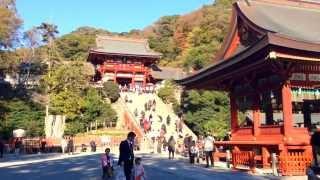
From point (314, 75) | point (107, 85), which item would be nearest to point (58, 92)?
point (107, 85)

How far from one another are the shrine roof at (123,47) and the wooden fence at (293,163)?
5187 cm

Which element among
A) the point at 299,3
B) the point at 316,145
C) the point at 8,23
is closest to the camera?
the point at 316,145

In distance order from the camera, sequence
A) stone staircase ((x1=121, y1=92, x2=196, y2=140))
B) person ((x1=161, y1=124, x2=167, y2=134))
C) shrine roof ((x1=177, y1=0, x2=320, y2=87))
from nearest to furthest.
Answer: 1. shrine roof ((x1=177, y1=0, x2=320, y2=87))
2. person ((x1=161, y1=124, x2=167, y2=134))
3. stone staircase ((x1=121, y1=92, x2=196, y2=140))

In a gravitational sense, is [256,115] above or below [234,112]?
below

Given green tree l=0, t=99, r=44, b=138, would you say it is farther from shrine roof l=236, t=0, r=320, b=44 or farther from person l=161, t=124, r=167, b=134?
shrine roof l=236, t=0, r=320, b=44

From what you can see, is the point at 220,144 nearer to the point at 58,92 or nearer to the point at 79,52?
the point at 58,92

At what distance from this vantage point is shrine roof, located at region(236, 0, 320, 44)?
Answer: 70.3ft

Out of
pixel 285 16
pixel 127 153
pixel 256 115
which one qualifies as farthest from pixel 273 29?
pixel 127 153

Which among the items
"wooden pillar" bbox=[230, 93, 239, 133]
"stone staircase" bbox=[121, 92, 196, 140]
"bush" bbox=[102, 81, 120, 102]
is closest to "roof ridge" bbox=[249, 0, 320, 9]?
"wooden pillar" bbox=[230, 93, 239, 133]

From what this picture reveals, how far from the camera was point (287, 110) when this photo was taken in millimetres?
18656

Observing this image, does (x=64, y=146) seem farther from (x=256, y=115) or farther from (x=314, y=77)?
(x=314, y=77)

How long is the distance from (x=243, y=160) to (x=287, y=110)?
4.12 metres

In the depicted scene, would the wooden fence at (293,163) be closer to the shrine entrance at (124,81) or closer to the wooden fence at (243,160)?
the wooden fence at (243,160)

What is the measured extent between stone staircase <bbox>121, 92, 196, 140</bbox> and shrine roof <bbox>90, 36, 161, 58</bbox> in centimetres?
1210
